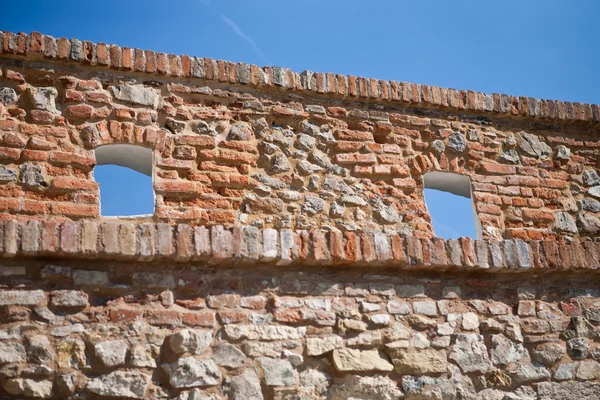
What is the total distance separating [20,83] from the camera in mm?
4809

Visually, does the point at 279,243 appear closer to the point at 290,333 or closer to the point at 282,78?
the point at 290,333

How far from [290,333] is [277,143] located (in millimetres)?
1495

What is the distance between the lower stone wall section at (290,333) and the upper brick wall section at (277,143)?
2.14ft

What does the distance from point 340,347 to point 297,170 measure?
137 cm

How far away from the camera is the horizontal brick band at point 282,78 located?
486 cm

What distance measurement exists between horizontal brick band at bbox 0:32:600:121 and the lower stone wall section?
4.96 feet

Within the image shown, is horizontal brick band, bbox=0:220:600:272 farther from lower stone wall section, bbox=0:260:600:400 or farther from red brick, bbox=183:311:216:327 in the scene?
Answer: red brick, bbox=183:311:216:327

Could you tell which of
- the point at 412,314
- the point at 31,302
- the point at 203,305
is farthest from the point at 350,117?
the point at 31,302

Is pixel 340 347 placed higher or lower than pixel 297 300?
lower

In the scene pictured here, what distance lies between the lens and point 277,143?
5238 millimetres

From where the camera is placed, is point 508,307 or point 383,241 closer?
point 383,241

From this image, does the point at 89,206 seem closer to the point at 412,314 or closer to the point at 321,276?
the point at 321,276

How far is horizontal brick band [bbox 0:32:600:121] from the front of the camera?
4.86 metres

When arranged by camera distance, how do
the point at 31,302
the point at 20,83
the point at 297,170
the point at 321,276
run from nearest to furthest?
the point at 31,302
the point at 321,276
the point at 20,83
the point at 297,170
